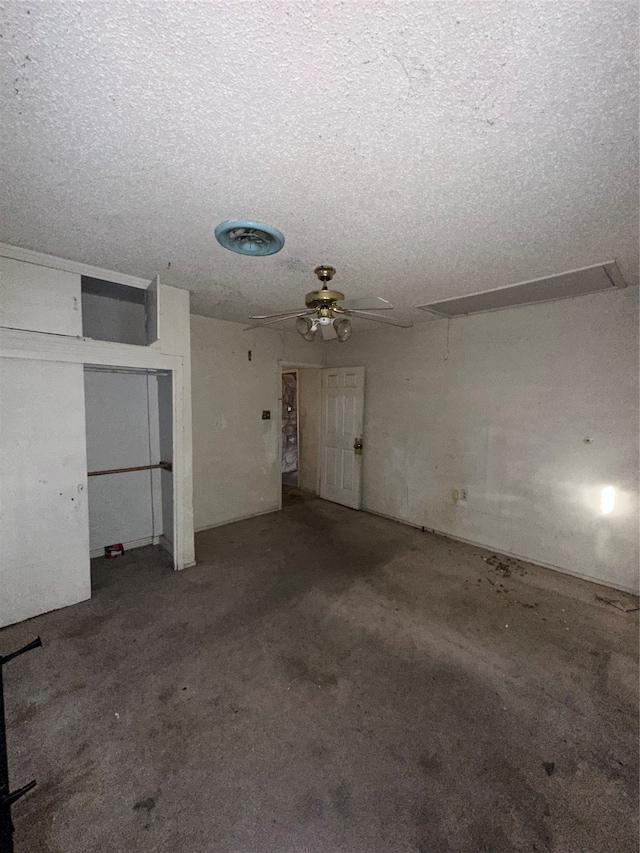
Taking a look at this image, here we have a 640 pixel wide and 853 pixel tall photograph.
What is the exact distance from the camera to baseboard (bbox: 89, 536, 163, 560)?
336 centimetres

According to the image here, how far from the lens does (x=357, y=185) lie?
1550 mm

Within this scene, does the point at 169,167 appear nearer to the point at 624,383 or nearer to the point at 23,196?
the point at 23,196

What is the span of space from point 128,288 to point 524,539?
4430 millimetres

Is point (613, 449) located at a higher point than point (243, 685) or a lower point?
higher

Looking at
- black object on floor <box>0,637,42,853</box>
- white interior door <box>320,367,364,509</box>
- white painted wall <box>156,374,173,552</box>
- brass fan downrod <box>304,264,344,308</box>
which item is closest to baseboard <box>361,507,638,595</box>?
white interior door <box>320,367,364,509</box>

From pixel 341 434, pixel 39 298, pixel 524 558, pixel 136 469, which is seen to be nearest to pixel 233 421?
pixel 136 469

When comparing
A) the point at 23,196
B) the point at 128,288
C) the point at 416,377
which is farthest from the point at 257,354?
the point at 23,196

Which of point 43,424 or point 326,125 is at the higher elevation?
point 326,125

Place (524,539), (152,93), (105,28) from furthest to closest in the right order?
(524,539)
(152,93)
(105,28)

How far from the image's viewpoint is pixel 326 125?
Result: 1228 mm

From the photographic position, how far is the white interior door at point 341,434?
4.82 m

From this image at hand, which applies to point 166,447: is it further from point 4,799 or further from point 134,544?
point 4,799

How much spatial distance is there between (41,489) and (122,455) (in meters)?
1.05

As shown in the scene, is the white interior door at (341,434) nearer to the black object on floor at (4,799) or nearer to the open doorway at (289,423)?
the open doorway at (289,423)
